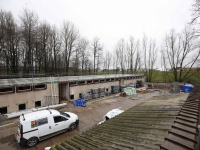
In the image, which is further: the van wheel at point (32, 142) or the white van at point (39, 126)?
the van wheel at point (32, 142)

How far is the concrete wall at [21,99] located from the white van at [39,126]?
17.6ft

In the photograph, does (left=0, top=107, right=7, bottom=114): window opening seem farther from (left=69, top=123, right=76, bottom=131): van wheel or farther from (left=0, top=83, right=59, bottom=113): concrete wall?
(left=69, top=123, right=76, bottom=131): van wheel

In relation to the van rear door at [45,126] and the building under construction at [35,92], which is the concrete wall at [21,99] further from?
the van rear door at [45,126]

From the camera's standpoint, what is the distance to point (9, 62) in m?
22.3

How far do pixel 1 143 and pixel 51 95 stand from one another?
6.60 m

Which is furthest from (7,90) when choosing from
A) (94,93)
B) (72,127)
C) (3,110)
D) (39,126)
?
(94,93)

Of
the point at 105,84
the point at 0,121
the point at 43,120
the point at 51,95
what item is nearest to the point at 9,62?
the point at 51,95

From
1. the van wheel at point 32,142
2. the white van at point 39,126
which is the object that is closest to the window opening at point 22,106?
the white van at point 39,126

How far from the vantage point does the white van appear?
537 cm

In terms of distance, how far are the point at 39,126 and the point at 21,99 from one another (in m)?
6.43

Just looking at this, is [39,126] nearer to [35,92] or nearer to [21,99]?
[21,99]

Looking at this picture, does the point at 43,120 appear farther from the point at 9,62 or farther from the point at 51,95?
the point at 9,62

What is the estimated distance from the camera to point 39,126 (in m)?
5.79

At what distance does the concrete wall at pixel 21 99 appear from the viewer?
9453mm
